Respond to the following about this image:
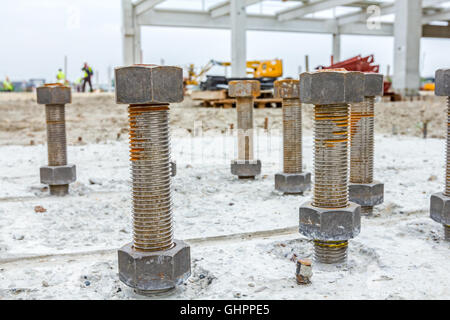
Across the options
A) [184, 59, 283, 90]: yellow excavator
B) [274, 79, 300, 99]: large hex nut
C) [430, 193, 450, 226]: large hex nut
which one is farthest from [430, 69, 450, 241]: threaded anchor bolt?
[184, 59, 283, 90]: yellow excavator

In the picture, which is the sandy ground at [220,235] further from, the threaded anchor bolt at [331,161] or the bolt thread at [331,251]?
the threaded anchor bolt at [331,161]

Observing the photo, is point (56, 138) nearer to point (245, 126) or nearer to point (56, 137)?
point (56, 137)

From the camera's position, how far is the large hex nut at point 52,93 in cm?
476

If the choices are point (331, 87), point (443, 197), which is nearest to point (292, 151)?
point (443, 197)

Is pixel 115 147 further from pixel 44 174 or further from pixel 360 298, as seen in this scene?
pixel 360 298

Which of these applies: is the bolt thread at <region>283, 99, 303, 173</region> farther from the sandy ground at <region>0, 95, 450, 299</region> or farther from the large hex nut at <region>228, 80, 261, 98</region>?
the large hex nut at <region>228, 80, 261, 98</region>

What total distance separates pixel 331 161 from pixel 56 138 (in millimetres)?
3398

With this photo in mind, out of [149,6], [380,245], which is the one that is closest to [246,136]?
[380,245]

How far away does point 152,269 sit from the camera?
2.37 m

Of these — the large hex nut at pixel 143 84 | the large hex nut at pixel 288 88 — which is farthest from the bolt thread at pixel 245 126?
the large hex nut at pixel 143 84

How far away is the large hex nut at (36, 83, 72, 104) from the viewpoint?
187 inches

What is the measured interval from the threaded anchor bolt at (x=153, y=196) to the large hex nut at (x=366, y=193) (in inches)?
82.7

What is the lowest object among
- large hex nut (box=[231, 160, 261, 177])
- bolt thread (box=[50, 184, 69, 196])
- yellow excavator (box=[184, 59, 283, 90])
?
bolt thread (box=[50, 184, 69, 196])

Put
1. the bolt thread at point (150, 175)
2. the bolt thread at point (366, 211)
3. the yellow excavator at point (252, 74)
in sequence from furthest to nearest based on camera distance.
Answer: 1. the yellow excavator at point (252, 74)
2. the bolt thread at point (366, 211)
3. the bolt thread at point (150, 175)
